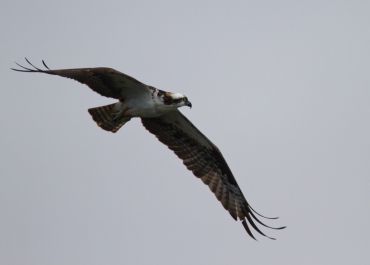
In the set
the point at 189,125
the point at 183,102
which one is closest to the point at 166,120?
the point at 189,125

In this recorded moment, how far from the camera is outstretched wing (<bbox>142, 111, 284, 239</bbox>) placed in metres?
15.9

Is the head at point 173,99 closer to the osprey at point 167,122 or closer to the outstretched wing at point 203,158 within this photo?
the osprey at point 167,122

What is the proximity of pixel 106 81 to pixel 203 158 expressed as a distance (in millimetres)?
3036

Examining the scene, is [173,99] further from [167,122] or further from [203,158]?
[203,158]

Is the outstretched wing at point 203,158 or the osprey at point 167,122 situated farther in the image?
the outstretched wing at point 203,158

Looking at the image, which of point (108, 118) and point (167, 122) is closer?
point (108, 118)

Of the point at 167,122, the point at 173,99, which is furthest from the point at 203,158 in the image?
the point at 173,99

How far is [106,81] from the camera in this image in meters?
14.4

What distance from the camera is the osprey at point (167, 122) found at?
46.7 feet

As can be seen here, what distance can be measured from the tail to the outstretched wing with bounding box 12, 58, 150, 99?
0.33 metres

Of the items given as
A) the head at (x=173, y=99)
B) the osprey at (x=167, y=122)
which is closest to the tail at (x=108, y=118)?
the osprey at (x=167, y=122)

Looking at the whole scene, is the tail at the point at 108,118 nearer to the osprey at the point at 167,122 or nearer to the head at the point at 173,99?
the osprey at the point at 167,122

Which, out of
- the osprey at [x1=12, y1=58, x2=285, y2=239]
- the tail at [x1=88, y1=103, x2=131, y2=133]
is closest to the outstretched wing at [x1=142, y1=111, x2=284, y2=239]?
the osprey at [x1=12, y1=58, x2=285, y2=239]

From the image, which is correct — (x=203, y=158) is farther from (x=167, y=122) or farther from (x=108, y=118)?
(x=108, y=118)
